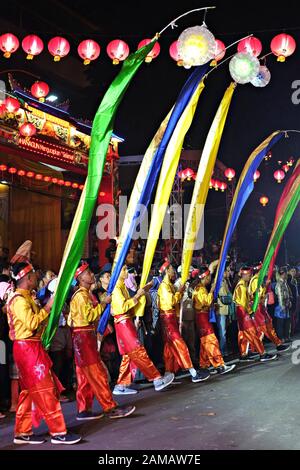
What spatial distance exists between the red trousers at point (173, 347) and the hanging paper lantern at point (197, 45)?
3.93m

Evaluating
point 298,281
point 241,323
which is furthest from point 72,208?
point 241,323

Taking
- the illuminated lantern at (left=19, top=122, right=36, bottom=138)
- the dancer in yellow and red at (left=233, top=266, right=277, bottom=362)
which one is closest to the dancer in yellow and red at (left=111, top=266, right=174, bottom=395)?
the dancer in yellow and red at (left=233, top=266, right=277, bottom=362)

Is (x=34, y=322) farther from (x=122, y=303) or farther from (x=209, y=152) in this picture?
(x=209, y=152)

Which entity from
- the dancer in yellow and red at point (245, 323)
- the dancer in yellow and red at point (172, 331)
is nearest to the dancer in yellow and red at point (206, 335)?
the dancer in yellow and red at point (172, 331)

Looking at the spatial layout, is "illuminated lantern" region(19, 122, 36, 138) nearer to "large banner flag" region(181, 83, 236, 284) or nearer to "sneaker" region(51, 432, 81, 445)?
"large banner flag" region(181, 83, 236, 284)

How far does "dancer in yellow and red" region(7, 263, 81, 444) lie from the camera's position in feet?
17.2

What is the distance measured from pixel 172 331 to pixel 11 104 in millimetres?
7209

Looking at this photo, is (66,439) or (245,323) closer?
(66,439)

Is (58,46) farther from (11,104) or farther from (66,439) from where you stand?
(66,439)

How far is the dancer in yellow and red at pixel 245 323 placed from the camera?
1028cm

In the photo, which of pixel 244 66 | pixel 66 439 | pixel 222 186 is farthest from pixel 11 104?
pixel 222 186

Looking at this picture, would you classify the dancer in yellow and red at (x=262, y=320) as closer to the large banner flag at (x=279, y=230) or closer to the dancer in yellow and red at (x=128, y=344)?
the large banner flag at (x=279, y=230)

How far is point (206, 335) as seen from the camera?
30.7ft

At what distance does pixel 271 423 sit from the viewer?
588cm
